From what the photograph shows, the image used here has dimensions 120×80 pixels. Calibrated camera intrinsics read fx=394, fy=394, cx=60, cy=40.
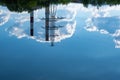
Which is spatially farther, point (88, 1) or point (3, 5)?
point (88, 1)

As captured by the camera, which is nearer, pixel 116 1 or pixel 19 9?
pixel 19 9

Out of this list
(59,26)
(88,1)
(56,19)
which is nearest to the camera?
(59,26)

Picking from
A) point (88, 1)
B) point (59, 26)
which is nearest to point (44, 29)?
point (59, 26)

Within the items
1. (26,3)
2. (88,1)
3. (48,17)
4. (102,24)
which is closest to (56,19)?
(48,17)

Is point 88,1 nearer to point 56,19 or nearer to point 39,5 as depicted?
point 39,5

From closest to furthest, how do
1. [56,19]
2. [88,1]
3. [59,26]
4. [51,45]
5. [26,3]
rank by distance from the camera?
[51,45], [59,26], [56,19], [26,3], [88,1]

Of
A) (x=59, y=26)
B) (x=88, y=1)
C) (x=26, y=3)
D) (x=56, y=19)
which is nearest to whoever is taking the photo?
(x=59, y=26)

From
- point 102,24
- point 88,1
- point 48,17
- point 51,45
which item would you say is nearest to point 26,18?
point 48,17

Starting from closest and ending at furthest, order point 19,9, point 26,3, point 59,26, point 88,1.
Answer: point 59,26
point 19,9
point 26,3
point 88,1

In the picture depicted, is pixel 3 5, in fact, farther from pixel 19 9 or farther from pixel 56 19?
pixel 56 19
